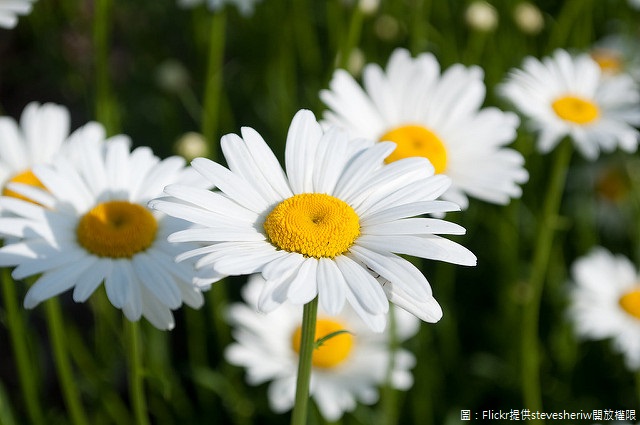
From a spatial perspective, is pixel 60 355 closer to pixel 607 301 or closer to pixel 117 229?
pixel 117 229

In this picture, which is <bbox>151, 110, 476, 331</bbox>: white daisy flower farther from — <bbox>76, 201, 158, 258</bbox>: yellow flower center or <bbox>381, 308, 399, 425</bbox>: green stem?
<bbox>381, 308, 399, 425</bbox>: green stem

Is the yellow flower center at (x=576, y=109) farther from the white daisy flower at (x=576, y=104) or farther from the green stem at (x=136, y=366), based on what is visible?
the green stem at (x=136, y=366)

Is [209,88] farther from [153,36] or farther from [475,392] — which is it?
[153,36]

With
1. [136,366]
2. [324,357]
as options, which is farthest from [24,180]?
[324,357]

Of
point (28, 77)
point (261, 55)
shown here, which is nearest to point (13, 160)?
point (261, 55)

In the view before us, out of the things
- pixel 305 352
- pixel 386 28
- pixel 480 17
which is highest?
pixel 386 28
